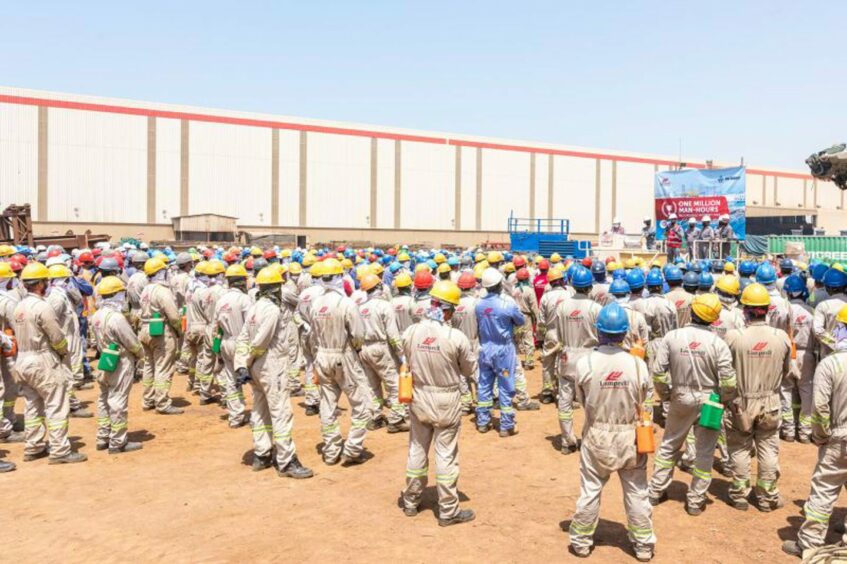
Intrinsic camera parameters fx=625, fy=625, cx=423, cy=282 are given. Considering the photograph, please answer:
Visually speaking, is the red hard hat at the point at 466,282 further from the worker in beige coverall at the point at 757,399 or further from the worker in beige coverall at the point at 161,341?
the worker in beige coverall at the point at 161,341

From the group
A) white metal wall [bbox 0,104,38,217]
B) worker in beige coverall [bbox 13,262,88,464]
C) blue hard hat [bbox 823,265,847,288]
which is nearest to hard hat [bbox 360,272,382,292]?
worker in beige coverall [bbox 13,262,88,464]

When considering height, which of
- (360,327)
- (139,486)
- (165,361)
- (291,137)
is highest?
(291,137)

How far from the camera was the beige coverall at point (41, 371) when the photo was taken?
7.70 m

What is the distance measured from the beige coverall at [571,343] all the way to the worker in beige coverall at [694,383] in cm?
178

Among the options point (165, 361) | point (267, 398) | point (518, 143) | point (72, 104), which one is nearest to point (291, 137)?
point (72, 104)

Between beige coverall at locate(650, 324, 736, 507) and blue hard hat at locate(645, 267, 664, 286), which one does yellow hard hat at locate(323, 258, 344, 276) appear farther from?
blue hard hat at locate(645, 267, 664, 286)

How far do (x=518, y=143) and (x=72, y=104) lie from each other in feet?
116

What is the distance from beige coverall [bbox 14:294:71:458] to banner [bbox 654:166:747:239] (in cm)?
2626

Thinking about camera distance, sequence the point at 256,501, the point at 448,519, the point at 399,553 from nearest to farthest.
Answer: the point at 399,553, the point at 448,519, the point at 256,501

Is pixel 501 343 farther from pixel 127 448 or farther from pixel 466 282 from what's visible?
pixel 127 448

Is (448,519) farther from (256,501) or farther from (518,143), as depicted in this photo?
(518,143)

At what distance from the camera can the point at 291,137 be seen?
48469 millimetres

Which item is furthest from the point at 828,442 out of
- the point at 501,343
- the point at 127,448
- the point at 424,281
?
the point at 127,448

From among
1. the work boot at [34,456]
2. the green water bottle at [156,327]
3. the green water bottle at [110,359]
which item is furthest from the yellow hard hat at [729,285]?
the work boot at [34,456]
